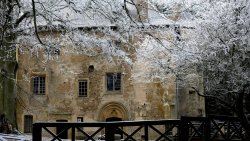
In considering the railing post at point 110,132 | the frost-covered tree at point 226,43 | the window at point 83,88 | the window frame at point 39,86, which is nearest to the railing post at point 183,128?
the railing post at point 110,132

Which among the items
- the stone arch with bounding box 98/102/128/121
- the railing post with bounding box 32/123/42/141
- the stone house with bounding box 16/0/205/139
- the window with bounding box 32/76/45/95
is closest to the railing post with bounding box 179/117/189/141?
the railing post with bounding box 32/123/42/141

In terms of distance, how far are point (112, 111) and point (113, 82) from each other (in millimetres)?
2062

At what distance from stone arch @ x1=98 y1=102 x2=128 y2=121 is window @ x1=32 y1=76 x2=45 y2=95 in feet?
15.0

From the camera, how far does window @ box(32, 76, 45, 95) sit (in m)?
31.7

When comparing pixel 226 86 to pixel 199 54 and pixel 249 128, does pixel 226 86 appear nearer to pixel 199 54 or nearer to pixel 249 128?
pixel 199 54

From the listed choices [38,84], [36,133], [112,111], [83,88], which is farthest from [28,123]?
[36,133]

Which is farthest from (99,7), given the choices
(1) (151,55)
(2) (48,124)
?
(1) (151,55)

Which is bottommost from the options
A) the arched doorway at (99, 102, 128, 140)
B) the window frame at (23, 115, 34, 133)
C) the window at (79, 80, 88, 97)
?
the window frame at (23, 115, 34, 133)

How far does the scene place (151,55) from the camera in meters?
25.2

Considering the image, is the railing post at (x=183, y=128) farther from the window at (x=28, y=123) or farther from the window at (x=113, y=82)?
the window at (x=28, y=123)

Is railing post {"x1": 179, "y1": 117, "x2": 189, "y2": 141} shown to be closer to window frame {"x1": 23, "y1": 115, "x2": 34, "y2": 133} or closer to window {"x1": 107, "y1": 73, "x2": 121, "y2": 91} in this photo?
window {"x1": 107, "y1": 73, "x2": 121, "y2": 91}

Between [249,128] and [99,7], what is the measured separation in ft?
22.1

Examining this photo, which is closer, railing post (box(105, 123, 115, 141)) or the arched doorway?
railing post (box(105, 123, 115, 141))

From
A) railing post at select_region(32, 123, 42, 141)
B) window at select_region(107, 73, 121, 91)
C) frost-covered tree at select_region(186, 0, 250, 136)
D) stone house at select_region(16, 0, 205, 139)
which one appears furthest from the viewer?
window at select_region(107, 73, 121, 91)
